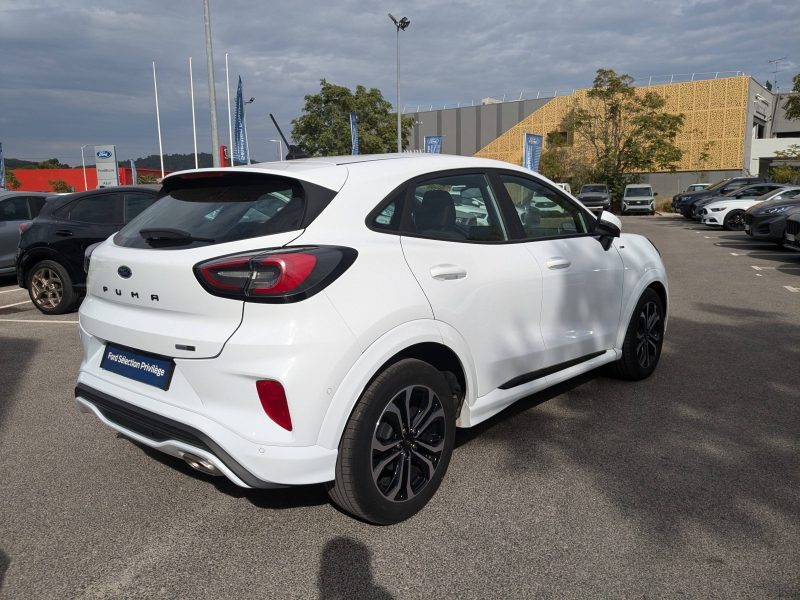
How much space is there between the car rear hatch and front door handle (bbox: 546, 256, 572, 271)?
5.06ft

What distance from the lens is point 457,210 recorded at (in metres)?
3.54

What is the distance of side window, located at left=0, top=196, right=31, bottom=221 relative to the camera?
10.8 m

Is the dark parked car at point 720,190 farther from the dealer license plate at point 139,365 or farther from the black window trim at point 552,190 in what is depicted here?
the dealer license plate at point 139,365

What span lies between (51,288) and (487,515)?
7.35 metres

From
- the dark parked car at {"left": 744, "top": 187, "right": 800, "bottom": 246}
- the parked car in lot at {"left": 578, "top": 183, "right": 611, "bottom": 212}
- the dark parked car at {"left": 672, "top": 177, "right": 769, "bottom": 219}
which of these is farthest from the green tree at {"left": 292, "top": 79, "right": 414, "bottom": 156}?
the dark parked car at {"left": 744, "top": 187, "right": 800, "bottom": 246}

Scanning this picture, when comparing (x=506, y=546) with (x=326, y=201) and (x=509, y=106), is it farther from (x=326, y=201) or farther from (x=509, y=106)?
(x=509, y=106)

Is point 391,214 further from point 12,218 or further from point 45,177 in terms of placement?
point 45,177

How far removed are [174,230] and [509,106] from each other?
67.9 metres

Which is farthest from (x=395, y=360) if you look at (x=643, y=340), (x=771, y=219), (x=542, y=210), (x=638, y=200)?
(x=638, y=200)

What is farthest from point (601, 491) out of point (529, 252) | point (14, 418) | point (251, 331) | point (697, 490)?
point (14, 418)

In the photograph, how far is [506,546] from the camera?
9.45ft

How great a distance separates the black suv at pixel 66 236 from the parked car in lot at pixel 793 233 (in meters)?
11.7

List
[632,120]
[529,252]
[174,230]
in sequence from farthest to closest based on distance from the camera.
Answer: [632,120], [529,252], [174,230]

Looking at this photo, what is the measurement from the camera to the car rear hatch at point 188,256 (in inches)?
108
